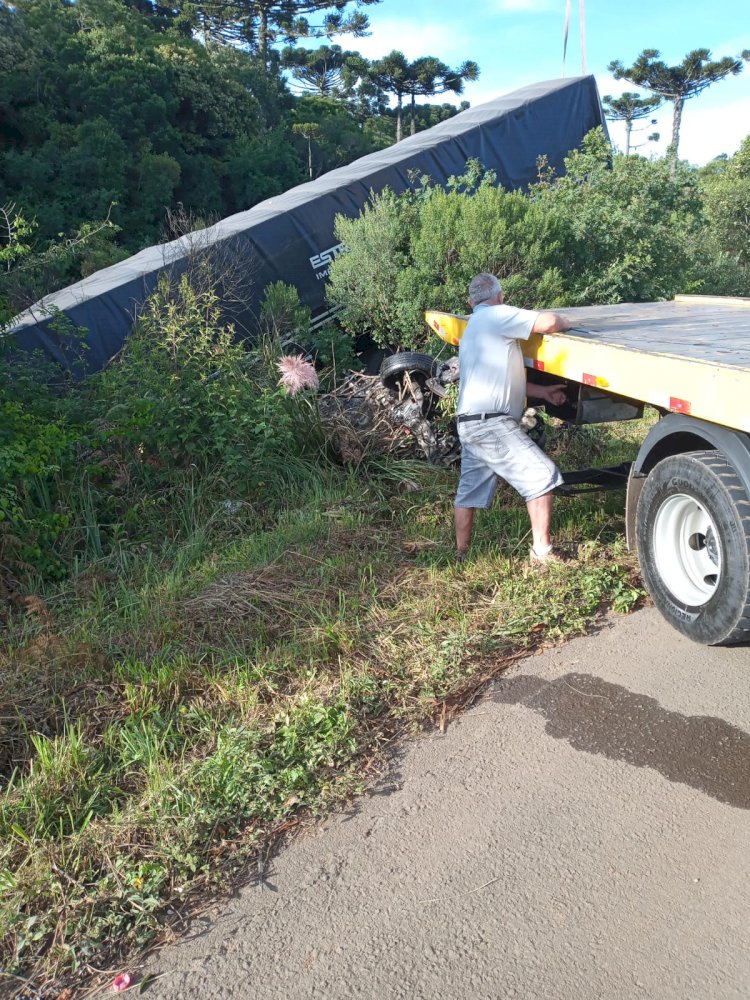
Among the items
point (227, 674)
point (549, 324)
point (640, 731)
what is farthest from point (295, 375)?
point (640, 731)

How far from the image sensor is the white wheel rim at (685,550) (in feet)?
13.0

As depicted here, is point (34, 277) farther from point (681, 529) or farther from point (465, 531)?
point (681, 529)

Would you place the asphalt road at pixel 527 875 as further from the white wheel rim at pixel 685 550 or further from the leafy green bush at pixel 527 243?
the leafy green bush at pixel 527 243

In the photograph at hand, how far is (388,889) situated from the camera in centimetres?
263

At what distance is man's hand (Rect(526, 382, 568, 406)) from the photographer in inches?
211

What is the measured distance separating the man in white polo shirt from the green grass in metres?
0.38

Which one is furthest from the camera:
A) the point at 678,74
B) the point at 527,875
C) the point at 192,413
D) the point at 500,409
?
the point at 678,74

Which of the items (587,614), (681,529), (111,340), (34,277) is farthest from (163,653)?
(111,340)

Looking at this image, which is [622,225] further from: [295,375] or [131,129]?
[131,129]

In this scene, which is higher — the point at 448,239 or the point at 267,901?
the point at 448,239

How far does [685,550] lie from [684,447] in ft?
1.74

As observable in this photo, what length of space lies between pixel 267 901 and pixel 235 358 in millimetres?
4519

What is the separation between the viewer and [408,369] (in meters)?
6.91

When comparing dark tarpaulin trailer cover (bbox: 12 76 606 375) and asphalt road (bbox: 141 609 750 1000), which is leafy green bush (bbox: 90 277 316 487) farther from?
asphalt road (bbox: 141 609 750 1000)
